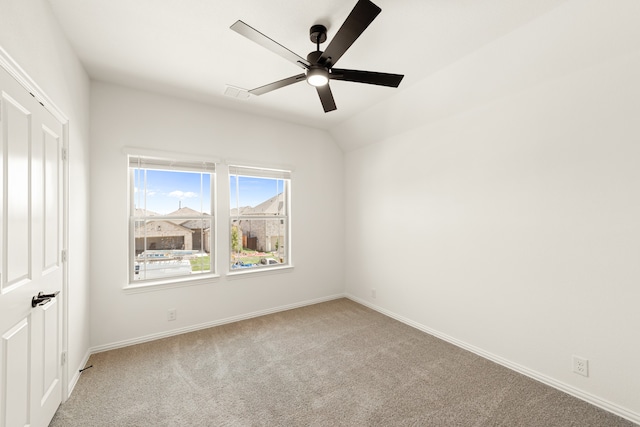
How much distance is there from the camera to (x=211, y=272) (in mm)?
3566

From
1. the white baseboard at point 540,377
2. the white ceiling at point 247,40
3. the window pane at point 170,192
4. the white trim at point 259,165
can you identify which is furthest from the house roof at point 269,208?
the white baseboard at point 540,377

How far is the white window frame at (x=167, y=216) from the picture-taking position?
308 centimetres

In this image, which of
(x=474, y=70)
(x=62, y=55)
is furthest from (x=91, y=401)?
(x=474, y=70)

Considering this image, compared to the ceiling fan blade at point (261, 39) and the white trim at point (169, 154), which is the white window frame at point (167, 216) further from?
the ceiling fan blade at point (261, 39)

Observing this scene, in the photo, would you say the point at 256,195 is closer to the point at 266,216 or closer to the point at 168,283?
the point at 266,216

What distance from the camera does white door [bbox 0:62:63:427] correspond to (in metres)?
1.34

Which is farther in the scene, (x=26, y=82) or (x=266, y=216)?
(x=266, y=216)

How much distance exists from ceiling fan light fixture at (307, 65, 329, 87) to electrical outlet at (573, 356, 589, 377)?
292cm

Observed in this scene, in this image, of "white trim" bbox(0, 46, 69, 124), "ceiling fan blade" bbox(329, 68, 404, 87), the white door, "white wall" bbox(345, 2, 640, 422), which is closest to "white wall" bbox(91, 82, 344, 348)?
the white door

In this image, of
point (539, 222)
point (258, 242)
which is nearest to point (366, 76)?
point (539, 222)

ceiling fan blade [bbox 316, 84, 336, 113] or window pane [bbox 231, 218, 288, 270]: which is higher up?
ceiling fan blade [bbox 316, 84, 336, 113]

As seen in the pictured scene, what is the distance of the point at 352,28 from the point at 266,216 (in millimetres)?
2867

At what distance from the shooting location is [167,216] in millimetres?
3283

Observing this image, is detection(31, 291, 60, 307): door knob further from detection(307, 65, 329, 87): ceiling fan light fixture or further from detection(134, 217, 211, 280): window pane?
detection(307, 65, 329, 87): ceiling fan light fixture
